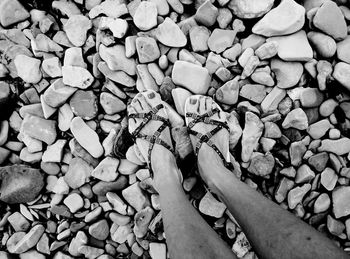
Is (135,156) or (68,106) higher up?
(68,106)

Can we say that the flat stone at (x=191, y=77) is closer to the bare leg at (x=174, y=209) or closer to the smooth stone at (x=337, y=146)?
the bare leg at (x=174, y=209)

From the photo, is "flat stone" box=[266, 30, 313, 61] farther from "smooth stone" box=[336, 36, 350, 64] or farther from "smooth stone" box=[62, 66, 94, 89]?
"smooth stone" box=[62, 66, 94, 89]

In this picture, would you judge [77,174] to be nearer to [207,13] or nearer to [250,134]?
[250,134]

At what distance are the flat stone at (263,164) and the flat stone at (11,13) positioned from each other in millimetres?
1790

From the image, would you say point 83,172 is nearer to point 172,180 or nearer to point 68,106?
point 68,106

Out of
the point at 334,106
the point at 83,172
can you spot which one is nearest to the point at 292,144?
the point at 334,106

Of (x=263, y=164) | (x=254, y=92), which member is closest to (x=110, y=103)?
(x=254, y=92)

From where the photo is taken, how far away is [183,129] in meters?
2.00

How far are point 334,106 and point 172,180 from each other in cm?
108

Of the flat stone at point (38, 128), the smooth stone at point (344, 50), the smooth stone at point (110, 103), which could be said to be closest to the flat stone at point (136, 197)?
the smooth stone at point (110, 103)

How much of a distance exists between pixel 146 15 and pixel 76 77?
0.60 m

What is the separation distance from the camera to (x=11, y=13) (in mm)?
2102

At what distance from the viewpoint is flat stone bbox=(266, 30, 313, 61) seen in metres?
1.84

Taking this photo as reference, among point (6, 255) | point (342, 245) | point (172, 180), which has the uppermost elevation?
point (172, 180)
